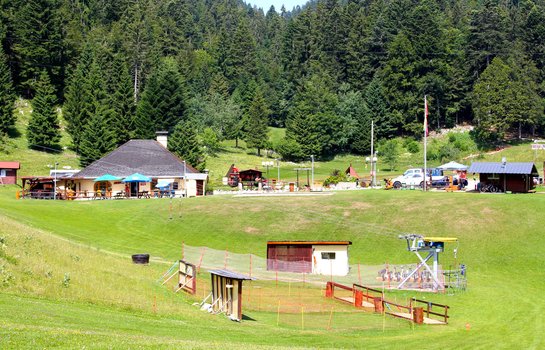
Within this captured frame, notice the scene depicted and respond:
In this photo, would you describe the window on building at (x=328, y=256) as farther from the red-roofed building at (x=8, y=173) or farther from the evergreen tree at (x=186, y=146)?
the evergreen tree at (x=186, y=146)

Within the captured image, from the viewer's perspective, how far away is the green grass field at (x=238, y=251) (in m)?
24.3

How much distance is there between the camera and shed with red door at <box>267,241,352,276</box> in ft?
154

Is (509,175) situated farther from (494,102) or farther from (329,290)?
(494,102)

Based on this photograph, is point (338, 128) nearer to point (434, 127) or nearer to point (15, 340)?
point (434, 127)

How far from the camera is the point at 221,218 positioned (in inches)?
2451

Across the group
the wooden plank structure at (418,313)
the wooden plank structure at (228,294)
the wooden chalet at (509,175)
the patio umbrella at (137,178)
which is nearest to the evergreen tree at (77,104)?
the patio umbrella at (137,178)

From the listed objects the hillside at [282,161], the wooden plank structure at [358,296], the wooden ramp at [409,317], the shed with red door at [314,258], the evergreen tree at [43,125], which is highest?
the evergreen tree at [43,125]

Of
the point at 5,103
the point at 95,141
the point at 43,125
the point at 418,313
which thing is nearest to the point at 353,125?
the point at 95,141

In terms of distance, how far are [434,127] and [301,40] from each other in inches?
1970

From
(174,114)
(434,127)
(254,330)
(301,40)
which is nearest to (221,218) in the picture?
(254,330)

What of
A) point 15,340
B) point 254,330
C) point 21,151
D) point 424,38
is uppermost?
point 424,38

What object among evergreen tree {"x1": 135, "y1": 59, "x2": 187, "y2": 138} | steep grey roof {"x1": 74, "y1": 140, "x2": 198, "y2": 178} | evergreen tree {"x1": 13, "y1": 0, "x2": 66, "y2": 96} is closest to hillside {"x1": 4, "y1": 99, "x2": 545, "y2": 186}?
evergreen tree {"x1": 13, "y1": 0, "x2": 66, "y2": 96}

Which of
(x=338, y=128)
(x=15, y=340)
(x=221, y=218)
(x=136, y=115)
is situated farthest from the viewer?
(x=338, y=128)

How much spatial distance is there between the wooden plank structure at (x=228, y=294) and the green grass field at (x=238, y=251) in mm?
1119
